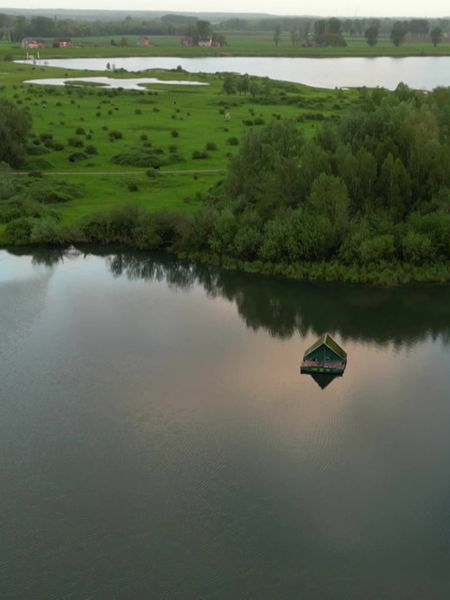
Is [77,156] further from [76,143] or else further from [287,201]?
[287,201]

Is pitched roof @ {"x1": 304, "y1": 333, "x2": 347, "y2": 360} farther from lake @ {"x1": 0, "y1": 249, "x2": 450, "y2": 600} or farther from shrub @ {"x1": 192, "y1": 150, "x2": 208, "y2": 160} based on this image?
shrub @ {"x1": 192, "y1": 150, "x2": 208, "y2": 160}

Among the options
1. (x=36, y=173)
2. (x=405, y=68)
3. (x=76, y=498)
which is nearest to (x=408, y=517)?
(x=76, y=498)

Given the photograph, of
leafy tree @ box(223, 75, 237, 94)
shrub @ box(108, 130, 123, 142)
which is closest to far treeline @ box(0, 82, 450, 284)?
shrub @ box(108, 130, 123, 142)

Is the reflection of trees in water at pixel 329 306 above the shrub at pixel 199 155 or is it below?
below

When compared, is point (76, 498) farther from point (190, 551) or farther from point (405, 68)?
point (405, 68)

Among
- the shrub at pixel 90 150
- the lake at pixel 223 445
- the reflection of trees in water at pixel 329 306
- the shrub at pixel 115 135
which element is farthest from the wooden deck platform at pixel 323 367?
the shrub at pixel 115 135

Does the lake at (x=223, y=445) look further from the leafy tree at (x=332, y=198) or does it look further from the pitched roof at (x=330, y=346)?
the leafy tree at (x=332, y=198)
